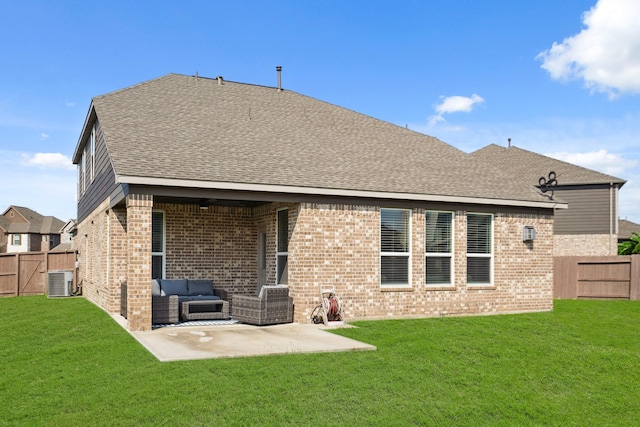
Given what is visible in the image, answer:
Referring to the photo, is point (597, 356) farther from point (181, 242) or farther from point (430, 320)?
point (181, 242)

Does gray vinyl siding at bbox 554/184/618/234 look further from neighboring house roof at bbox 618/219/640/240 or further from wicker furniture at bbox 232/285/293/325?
wicker furniture at bbox 232/285/293/325

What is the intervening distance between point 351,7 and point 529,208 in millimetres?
7782

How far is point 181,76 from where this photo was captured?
1806 centimetres

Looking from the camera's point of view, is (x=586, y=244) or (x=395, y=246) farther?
(x=586, y=244)

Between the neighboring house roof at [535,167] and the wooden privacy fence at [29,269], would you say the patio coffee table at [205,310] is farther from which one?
the neighboring house roof at [535,167]

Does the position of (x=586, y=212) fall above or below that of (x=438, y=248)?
above

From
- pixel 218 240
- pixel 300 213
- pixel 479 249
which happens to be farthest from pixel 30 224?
pixel 479 249

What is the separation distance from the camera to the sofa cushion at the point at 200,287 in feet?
45.5

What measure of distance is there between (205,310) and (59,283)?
10252 mm

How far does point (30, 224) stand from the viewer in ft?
226

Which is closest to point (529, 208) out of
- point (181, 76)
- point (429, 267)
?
point (429, 267)

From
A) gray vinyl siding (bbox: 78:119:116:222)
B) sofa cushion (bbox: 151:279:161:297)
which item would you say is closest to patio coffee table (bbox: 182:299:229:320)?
sofa cushion (bbox: 151:279:161:297)

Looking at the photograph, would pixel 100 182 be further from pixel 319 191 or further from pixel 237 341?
pixel 237 341

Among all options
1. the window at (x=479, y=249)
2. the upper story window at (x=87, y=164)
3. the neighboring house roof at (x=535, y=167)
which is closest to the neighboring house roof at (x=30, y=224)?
the upper story window at (x=87, y=164)
